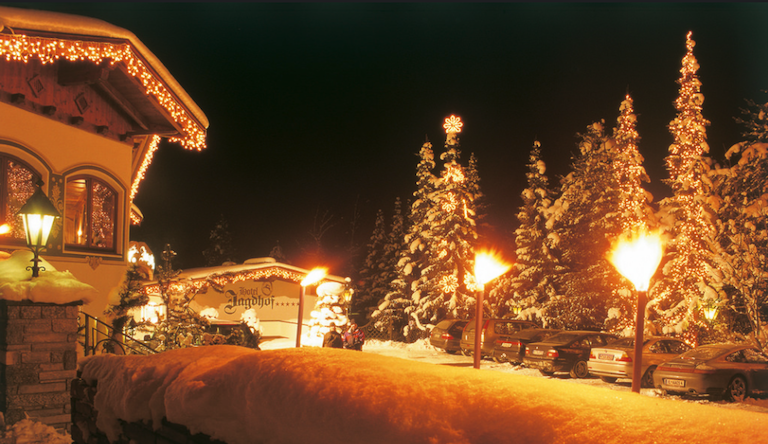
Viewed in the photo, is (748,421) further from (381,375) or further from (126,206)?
(126,206)

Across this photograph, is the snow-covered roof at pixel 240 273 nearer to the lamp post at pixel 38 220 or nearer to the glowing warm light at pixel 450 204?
the glowing warm light at pixel 450 204

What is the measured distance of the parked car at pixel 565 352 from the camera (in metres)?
18.6

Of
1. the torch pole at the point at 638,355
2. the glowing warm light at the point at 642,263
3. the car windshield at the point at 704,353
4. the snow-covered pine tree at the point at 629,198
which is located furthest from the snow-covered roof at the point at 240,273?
the torch pole at the point at 638,355

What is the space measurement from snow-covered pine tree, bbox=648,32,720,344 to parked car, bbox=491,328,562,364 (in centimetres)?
645

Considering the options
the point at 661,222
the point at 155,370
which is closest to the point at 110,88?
the point at 155,370

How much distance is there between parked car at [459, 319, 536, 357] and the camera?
2361 cm

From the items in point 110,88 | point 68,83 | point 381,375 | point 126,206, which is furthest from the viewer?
point 126,206

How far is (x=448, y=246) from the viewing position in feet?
108

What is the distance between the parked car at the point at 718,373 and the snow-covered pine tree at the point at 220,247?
5075cm

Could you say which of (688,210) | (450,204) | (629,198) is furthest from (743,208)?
(450,204)

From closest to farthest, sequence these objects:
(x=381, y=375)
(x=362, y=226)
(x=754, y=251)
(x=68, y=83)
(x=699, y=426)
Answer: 1. (x=699, y=426)
2. (x=381, y=375)
3. (x=68, y=83)
4. (x=754, y=251)
5. (x=362, y=226)

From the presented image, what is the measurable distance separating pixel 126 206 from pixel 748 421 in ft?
49.3

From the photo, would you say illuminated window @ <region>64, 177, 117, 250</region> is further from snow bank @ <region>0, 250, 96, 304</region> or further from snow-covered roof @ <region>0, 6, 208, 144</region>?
snow bank @ <region>0, 250, 96, 304</region>

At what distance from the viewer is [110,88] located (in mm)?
13625
